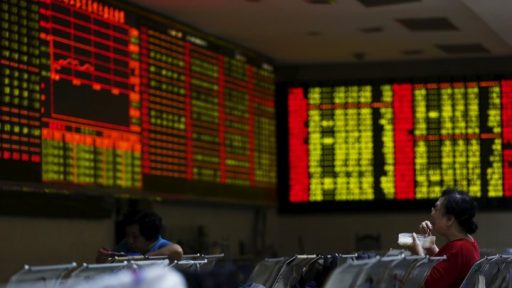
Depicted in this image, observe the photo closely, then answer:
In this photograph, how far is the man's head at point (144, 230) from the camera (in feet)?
22.1

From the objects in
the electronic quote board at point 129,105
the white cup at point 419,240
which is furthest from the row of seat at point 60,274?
the electronic quote board at point 129,105

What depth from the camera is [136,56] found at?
8477 mm

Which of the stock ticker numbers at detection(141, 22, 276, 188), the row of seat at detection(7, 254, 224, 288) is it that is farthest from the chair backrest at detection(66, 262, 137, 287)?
the stock ticker numbers at detection(141, 22, 276, 188)

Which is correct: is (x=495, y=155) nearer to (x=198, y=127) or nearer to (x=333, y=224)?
(x=333, y=224)

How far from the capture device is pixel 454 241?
17.5ft

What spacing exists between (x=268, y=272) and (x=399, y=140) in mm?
5516

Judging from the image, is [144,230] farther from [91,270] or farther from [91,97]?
[91,270]

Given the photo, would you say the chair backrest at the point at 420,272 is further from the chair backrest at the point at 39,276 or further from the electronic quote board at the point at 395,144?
the electronic quote board at the point at 395,144

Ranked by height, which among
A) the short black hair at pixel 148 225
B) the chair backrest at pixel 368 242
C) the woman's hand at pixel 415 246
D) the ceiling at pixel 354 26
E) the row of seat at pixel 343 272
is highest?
the ceiling at pixel 354 26

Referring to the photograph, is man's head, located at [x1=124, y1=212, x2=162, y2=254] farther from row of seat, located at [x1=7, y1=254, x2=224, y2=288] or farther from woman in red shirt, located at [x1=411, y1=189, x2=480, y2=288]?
row of seat, located at [x1=7, y1=254, x2=224, y2=288]

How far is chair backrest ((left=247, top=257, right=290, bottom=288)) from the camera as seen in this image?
537 cm

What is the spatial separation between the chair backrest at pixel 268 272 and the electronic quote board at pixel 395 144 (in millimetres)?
5377

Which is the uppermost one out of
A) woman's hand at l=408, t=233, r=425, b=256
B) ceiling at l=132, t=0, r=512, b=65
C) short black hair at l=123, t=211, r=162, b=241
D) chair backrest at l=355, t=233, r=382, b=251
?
ceiling at l=132, t=0, r=512, b=65

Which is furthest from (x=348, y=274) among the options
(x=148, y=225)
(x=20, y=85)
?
(x=20, y=85)
